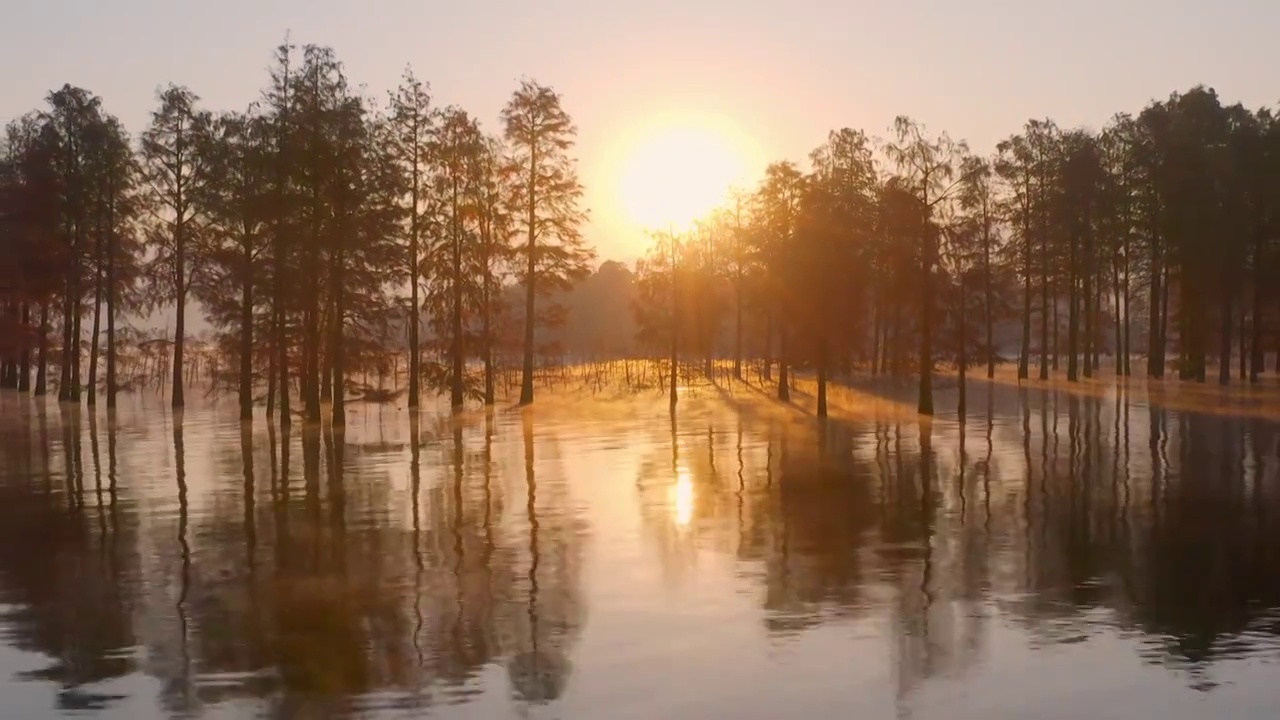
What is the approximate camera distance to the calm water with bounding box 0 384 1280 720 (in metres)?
10.6

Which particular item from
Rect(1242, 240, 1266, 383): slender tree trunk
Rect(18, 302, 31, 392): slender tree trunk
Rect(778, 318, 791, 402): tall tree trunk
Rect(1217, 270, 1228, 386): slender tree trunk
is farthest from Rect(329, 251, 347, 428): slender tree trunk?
Rect(1242, 240, 1266, 383): slender tree trunk

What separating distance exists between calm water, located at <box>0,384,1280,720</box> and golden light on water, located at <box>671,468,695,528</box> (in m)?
0.14

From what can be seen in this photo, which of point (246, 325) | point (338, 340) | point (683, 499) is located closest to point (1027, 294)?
point (338, 340)

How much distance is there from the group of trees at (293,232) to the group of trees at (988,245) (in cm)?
1117

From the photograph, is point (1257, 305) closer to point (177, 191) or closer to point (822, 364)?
point (822, 364)

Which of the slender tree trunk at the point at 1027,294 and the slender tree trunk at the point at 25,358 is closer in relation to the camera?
the slender tree trunk at the point at 25,358

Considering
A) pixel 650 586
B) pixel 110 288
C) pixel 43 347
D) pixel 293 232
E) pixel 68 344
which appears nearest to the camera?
pixel 650 586

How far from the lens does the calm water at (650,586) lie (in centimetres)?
1058

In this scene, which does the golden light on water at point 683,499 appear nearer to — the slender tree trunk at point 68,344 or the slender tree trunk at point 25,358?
the slender tree trunk at point 68,344

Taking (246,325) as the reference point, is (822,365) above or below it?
below

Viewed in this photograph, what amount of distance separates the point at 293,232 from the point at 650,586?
3040 centimetres

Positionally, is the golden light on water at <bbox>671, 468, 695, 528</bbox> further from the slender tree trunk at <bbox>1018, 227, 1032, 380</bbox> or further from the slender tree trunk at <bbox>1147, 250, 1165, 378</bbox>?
the slender tree trunk at <bbox>1018, 227, 1032, 380</bbox>

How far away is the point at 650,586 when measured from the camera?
15125 mm

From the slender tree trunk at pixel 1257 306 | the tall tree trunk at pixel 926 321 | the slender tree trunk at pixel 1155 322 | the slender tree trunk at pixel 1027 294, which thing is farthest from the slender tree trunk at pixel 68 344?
the slender tree trunk at pixel 1257 306
